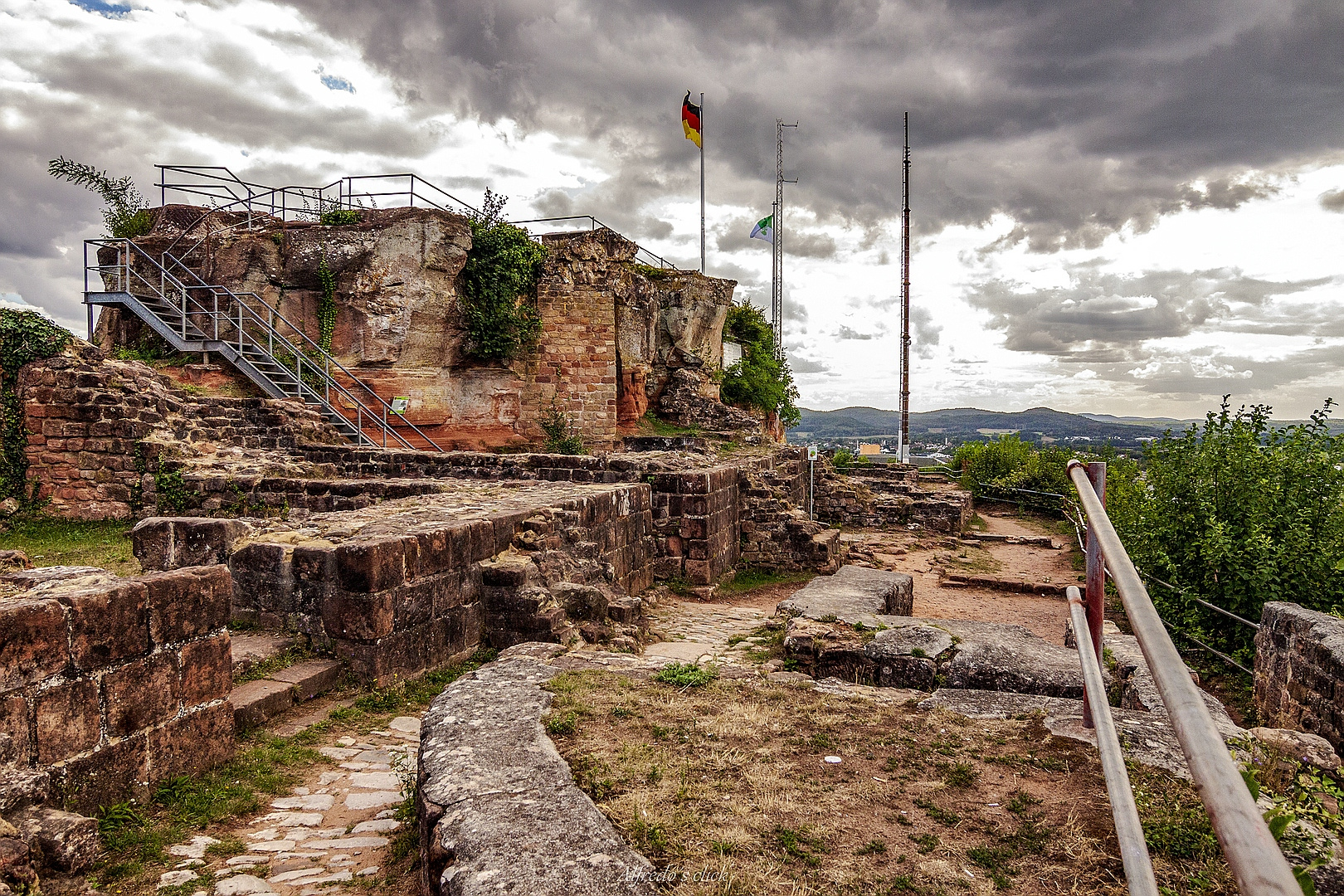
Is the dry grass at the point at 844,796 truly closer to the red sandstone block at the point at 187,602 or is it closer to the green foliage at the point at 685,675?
the green foliage at the point at 685,675

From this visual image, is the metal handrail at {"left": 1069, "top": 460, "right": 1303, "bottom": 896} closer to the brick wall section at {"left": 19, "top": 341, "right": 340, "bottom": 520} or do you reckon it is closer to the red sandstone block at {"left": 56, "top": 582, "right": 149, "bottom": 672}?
the red sandstone block at {"left": 56, "top": 582, "right": 149, "bottom": 672}

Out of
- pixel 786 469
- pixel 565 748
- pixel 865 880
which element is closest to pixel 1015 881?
pixel 865 880

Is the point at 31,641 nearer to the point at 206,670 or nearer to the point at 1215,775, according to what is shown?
the point at 206,670

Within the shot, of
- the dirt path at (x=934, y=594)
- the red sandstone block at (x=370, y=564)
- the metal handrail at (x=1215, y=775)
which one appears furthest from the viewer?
the dirt path at (x=934, y=594)

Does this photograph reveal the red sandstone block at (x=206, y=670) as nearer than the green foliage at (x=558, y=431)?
Yes

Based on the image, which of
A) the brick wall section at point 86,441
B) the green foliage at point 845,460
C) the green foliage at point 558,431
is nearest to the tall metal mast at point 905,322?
the green foliage at point 845,460

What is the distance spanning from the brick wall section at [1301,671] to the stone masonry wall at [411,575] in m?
5.36

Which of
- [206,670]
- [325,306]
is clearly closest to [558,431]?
[325,306]

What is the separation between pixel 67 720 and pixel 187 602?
76 cm

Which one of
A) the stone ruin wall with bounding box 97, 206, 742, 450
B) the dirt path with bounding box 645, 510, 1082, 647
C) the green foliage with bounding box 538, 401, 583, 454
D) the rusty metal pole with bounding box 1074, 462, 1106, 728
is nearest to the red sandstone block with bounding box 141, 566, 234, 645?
the dirt path with bounding box 645, 510, 1082, 647

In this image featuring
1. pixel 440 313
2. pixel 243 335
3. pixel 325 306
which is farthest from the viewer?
pixel 440 313

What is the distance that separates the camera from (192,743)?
161 inches

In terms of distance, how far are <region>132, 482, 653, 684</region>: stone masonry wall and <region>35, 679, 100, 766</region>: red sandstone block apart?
2.01 metres

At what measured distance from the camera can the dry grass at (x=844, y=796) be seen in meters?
2.53
